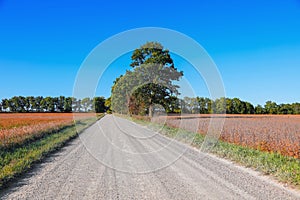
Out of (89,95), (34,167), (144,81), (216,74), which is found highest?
(144,81)

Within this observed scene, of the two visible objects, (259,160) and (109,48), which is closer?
(259,160)

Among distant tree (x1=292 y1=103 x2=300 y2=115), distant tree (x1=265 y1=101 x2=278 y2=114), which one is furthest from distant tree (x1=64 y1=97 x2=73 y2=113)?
distant tree (x1=292 y1=103 x2=300 y2=115)

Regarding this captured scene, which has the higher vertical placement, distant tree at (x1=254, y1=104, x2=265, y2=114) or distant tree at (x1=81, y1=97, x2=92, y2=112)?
distant tree at (x1=254, y1=104, x2=265, y2=114)

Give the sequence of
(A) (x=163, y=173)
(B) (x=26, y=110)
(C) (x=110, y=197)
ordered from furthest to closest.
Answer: (B) (x=26, y=110)
(A) (x=163, y=173)
(C) (x=110, y=197)

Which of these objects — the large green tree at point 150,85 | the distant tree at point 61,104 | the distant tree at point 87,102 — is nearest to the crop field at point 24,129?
the distant tree at point 87,102

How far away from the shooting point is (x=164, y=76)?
38.8 m

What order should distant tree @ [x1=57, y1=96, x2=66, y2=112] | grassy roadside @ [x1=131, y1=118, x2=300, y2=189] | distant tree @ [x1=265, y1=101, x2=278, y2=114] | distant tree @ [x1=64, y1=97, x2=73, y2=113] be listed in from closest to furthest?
grassy roadside @ [x1=131, y1=118, x2=300, y2=189]
distant tree @ [x1=265, y1=101, x2=278, y2=114]
distant tree @ [x1=64, y1=97, x2=73, y2=113]
distant tree @ [x1=57, y1=96, x2=66, y2=112]

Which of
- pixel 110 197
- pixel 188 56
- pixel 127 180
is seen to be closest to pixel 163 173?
pixel 127 180

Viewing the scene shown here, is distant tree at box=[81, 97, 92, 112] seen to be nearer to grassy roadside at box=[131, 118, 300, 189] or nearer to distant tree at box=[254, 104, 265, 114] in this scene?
grassy roadside at box=[131, 118, 300, 189]

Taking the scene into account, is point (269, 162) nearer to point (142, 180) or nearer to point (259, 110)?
point (142, 180)

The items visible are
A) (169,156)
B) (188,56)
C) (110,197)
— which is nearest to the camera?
(110,197)

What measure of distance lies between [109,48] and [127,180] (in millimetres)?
6133

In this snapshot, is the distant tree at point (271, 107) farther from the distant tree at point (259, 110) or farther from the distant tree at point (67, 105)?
A: the distant tree at point (67, 105)

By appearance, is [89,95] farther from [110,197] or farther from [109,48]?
[110,197]
